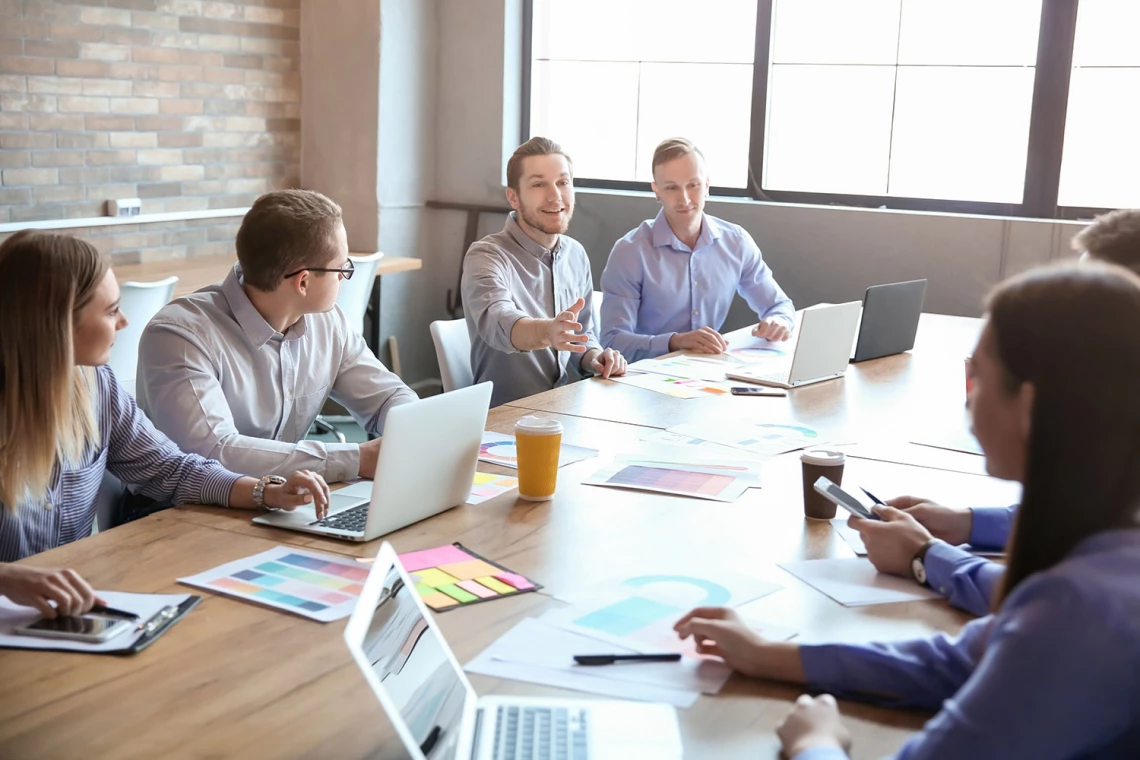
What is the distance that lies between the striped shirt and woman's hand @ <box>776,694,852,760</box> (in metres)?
1.04

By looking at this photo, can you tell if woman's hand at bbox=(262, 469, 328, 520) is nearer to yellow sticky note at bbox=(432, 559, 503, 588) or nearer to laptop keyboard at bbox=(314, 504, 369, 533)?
laptop keyboard at bbox=(314, 504, 369, 533)

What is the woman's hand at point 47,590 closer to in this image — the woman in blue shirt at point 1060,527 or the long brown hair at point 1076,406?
the woman in blue shirt at point 1060,527

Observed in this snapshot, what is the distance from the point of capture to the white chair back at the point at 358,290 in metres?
3.81

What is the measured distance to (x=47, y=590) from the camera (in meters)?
1.34

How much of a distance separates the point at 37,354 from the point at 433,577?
2.17 ft

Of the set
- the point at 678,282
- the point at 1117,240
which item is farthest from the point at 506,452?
the point at 678,282

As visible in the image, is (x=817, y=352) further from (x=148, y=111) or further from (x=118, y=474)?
(x=148, y=111)

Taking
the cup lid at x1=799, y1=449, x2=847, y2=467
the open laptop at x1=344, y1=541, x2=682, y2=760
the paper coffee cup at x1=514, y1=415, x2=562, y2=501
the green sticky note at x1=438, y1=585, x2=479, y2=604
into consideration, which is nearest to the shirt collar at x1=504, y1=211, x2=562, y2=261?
the paper coffee cup at x1=514, y1=415, x2=562, y2=501

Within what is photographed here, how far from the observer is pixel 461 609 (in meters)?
1.41

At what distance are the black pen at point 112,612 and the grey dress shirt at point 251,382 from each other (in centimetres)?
62

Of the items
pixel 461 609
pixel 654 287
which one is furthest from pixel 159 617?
pixel 654 287

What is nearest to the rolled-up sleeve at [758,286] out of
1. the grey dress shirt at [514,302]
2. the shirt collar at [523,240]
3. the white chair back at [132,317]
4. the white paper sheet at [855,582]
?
the grey dress shirt at [514,302]

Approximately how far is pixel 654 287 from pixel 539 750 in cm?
271

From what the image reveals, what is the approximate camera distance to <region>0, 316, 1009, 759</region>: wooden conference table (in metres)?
1.10
